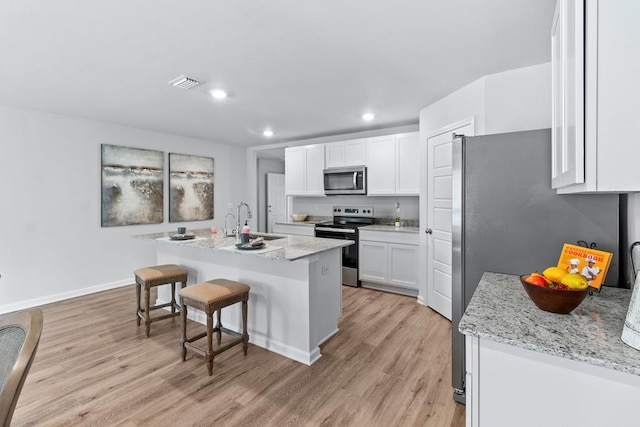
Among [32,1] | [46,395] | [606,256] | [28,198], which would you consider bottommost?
[46,395]

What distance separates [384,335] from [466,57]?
2.54 m

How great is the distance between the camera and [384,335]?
9.68 feet

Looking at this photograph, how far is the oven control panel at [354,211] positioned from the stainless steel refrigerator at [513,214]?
328cm

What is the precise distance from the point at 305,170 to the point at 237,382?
3.75 m

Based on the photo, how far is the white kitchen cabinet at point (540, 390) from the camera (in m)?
0.89

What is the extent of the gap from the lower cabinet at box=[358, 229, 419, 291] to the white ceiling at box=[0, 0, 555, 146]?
171cm

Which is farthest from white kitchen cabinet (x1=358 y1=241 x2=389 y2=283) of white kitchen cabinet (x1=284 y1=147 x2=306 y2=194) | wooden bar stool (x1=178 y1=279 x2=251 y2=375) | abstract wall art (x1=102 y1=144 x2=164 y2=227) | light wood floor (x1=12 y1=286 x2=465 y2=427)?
abstract wall art (x1=102 y1=144 x2=164 y2=227)

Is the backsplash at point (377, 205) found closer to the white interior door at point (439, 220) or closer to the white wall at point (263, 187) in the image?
the white interior door at point (439, 220)

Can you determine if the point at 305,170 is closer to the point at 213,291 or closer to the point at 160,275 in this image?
the point at 160,275

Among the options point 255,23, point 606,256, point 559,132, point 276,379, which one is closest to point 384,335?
point 276,379

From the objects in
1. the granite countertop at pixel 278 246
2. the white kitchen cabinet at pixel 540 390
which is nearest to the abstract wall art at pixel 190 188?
the granite countertop at pixel 278 246

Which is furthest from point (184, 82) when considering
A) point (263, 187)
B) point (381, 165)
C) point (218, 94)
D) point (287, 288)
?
point (263, 187)

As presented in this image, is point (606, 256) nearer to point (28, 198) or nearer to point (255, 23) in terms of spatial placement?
point (255, 23)

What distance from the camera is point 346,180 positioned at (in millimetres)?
4840
